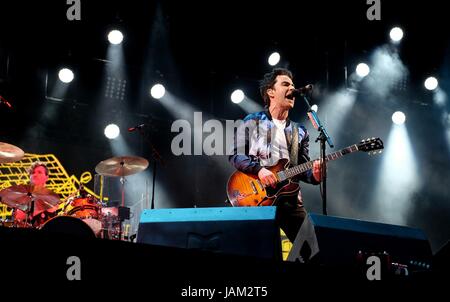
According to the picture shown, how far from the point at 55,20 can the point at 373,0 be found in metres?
4.91

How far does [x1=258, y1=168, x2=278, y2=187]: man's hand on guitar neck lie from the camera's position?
17.5ft

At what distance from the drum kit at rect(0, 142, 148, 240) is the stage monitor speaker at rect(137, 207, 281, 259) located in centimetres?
335

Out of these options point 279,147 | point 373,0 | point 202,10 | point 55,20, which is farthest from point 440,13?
point 55,20

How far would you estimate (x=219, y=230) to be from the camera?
11.2ft

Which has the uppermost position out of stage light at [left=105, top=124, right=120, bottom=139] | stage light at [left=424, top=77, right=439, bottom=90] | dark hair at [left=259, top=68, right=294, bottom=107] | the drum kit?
stage light at [left=424, top=77, right=439, bottom=90]

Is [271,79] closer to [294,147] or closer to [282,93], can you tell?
[282,93]

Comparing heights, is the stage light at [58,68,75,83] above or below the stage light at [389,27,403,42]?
below

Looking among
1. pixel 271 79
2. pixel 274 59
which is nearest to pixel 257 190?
pixel 271 79

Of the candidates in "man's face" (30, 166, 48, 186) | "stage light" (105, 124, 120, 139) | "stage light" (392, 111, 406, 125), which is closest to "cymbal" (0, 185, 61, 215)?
"man's face" (30, 166, 48, 186)

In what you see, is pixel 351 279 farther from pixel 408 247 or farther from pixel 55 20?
pixel 55 20

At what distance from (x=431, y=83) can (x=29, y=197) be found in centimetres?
685

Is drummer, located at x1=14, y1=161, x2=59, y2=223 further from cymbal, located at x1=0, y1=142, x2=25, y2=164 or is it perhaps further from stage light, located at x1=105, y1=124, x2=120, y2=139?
stage light, located at x1=105, y1=124, x2=120, y2=139

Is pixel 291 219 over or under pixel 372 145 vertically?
under

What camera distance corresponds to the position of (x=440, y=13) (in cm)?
964
